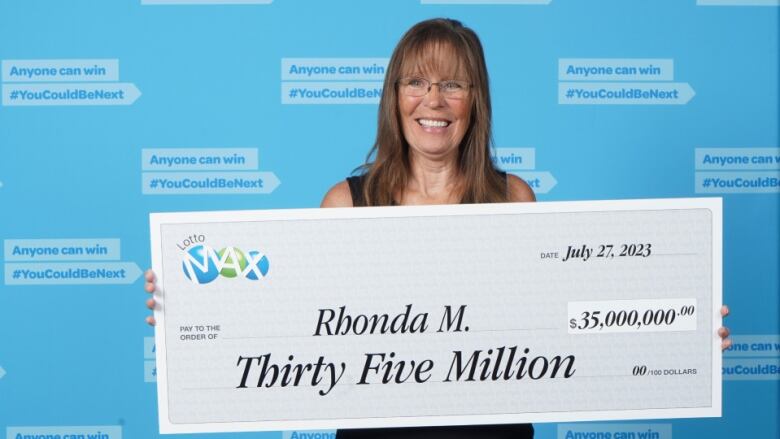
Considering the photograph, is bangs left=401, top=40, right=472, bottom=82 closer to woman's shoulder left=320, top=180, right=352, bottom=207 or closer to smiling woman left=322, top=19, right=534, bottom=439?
smiling woman left=322, top=19, right=534, bottom=439

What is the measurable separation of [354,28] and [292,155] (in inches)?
22.0

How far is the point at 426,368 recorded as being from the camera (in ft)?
7.14

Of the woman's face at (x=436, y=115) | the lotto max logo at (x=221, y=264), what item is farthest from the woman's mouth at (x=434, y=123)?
the lotto max logo at (x=221, y=264)

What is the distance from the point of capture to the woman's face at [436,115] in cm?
224

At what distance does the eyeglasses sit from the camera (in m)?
2.25

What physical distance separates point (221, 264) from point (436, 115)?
65cm

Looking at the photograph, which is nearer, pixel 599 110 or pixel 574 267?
pixel 574 267

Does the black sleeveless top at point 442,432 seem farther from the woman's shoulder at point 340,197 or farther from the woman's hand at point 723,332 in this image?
the woman's hand at point 723,332

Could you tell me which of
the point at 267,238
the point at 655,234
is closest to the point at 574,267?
the point at 655,234

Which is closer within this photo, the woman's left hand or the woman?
the woman's left hand

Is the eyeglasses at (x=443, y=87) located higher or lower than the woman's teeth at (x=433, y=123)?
higher

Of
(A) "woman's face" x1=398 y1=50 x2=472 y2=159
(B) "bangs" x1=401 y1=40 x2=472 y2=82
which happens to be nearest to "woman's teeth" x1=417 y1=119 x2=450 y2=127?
(A) "woman's face" x1=398 y1=50 x2=472 y2=159

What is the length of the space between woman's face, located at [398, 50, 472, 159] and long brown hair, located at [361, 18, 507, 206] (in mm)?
23

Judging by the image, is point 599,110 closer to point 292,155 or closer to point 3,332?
point 292,155
